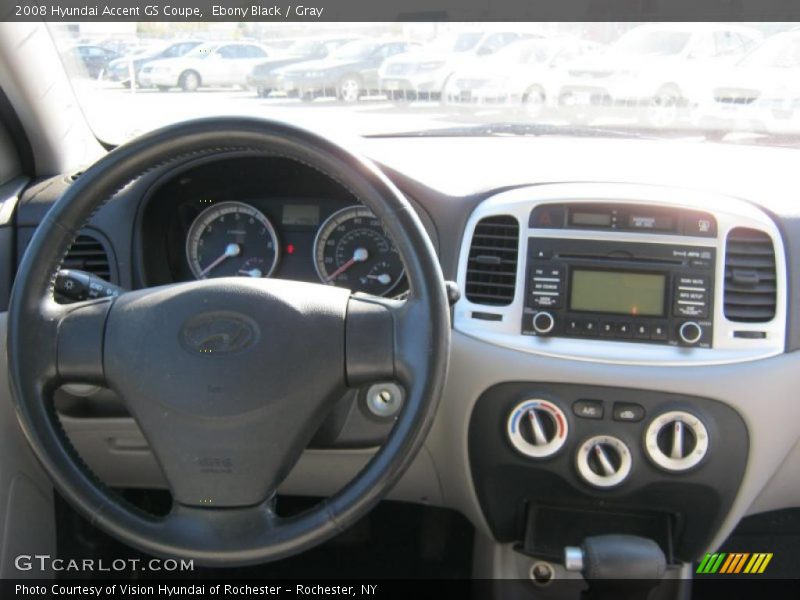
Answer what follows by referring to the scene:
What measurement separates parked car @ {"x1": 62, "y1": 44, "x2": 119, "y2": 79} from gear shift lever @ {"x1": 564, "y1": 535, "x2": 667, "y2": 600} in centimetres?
174

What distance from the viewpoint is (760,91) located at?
2143 millimetres

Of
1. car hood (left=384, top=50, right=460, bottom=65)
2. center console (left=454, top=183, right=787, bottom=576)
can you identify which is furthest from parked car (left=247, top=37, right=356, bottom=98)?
center console (left=454, top=183, right=787, bottom=576)

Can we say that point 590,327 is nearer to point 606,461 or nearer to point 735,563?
point 606,461

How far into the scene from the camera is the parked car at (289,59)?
83.3 inches

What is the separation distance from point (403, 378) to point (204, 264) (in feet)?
3.09

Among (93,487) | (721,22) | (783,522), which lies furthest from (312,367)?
(783,522)

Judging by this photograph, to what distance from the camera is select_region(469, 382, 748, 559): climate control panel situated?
76.0 inches

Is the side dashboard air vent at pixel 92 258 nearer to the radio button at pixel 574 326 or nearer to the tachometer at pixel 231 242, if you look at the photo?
the tachometer at pixel 231 242

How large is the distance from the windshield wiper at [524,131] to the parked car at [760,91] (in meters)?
0.20

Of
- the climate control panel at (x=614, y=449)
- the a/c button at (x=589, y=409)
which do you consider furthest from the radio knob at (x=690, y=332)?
the a/c button at (x=589, y=409)

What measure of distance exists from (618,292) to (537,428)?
364 millimetres

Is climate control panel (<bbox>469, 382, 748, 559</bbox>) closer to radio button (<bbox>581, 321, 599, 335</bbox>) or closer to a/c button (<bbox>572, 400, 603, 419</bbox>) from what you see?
a/c button (<bbox>572, 400, 603, 419</bbox>)

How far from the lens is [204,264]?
2.19 meters
